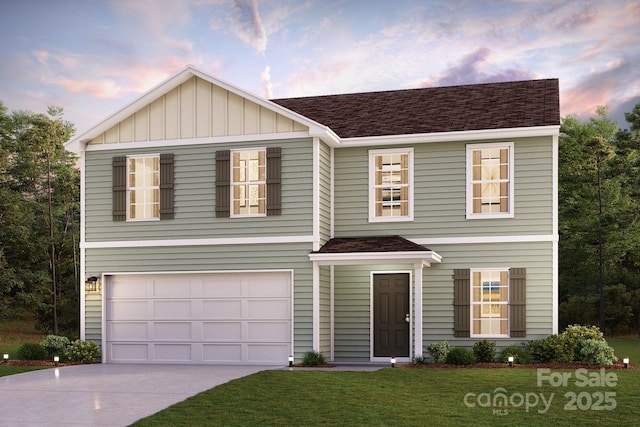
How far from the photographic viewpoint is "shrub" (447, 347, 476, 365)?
17.0 metres

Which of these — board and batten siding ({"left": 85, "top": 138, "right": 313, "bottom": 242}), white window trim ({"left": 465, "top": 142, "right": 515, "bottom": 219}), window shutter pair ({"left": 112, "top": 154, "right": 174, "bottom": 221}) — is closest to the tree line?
board and batten siding ({"left": 85, "top": 138, "right": 313, "bottom": 242})

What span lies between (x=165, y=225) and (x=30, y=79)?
1748cm

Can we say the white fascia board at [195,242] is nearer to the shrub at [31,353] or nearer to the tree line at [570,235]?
the shrub at [31,353]

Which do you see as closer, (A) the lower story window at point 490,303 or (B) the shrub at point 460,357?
(B) the shrub at point 460,357

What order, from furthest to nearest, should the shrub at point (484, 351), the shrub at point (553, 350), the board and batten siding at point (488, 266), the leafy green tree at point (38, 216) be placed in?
1. the leafy green tree at point (38, 216)
2. the board and batten siding at point (488, 266)
3. the shrub at point (484, 351)
4. the shrub at point (553, 350)


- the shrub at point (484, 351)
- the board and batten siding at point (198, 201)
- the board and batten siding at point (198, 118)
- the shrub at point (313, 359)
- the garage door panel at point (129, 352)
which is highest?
the board and batten siding at point (198, 118)

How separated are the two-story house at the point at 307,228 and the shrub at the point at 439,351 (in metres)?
0.29

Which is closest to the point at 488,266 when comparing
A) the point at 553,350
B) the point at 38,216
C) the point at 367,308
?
the point at 553,350

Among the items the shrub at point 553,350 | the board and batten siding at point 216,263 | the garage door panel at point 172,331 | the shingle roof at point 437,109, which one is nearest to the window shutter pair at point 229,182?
the board and batten siding at point 216,263

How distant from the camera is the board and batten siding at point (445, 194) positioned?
18453 millimetres

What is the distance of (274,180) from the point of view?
60.8 ft

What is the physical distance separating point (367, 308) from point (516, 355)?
366 centimetres

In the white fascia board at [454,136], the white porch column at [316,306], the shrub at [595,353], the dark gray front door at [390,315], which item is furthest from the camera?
the dark gray front door at [390,315]

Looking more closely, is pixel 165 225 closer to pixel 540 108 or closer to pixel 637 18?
pixel 540 108
